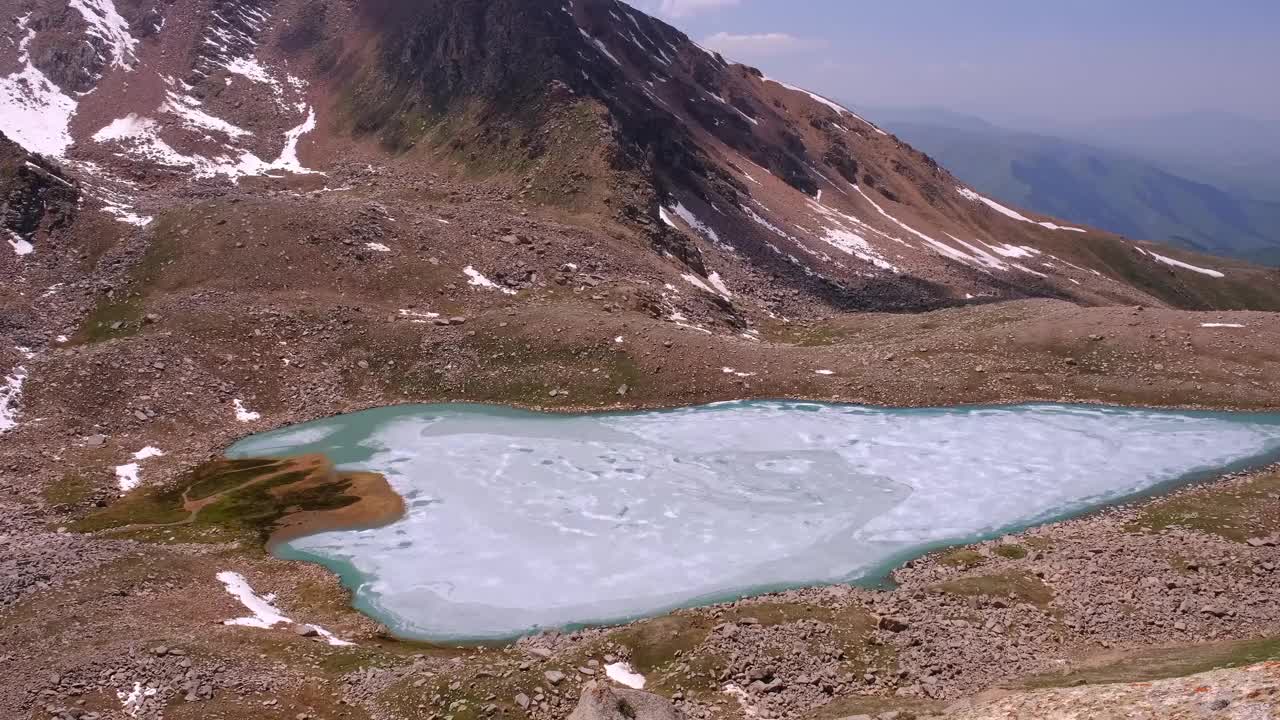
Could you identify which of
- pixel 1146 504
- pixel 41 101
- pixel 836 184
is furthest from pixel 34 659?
pixel 836 184

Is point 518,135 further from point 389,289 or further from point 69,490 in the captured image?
point 69,490

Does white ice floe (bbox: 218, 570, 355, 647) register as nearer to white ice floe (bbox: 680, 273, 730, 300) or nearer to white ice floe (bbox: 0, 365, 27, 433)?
white ice floe (bbox: 0, 365, 27, 433)

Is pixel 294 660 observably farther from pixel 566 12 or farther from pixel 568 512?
pixel 566 12

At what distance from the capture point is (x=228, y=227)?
83000mm

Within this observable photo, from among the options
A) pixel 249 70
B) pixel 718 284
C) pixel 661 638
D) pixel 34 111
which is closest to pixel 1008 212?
pixel 718 284

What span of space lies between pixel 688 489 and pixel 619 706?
93.6 feet

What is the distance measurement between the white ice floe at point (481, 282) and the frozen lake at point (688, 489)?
18.4m

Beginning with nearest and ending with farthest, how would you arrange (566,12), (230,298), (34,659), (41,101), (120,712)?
(120,712) → (34,659) → (230,298) → (41,101) → (566,12)

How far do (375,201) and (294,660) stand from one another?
7608 cm

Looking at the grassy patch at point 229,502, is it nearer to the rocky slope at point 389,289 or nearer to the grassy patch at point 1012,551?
the rocky slope at point 389,289

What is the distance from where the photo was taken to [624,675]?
1278 inches

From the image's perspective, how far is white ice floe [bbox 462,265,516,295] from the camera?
274 feet

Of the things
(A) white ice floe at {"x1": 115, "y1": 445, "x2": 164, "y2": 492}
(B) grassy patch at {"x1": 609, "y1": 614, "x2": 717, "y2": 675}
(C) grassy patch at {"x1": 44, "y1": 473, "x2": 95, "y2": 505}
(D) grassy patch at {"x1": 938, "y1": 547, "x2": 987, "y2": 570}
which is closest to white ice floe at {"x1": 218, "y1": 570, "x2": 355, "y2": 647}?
(B) grassy patch at {"x1": 609, "y1": 614, "x2": 717, "y2": 675}

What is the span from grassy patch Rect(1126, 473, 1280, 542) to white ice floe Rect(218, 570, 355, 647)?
45914 millimetres
